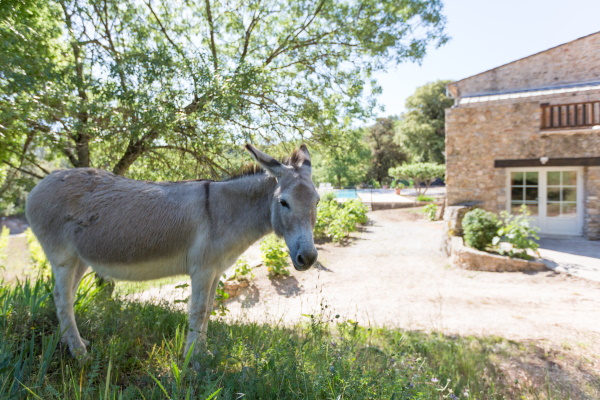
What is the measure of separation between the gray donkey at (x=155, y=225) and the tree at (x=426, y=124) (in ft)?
97.2

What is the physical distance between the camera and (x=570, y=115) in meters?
10.1

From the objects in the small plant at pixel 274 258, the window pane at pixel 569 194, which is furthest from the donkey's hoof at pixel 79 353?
the window pane at pixel 569 194

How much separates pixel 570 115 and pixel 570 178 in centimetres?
210

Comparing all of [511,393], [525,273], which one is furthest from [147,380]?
[525,273]

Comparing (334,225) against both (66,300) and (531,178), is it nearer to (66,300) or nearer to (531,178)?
(531,178)

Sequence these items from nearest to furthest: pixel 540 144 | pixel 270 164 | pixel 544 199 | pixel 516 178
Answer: pixel 270 164 < pixel 540 144 < pixel 544 199 < pixel 516 178

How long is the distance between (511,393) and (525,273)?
18.2 feet

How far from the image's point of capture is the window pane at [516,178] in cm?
1073

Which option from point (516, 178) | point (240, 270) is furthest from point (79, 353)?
point (516, 178)

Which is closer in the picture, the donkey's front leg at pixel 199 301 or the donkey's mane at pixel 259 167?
the donkey's front leg at pixel 199 301

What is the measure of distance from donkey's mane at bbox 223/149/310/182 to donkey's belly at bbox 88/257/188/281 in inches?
34.7

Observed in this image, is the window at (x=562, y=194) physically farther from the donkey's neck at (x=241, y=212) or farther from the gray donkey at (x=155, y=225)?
the donkey's neck at (x=241, y=212)

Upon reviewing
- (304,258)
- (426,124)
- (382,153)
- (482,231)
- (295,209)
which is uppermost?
(426,124)

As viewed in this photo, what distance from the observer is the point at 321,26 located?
705 cm
